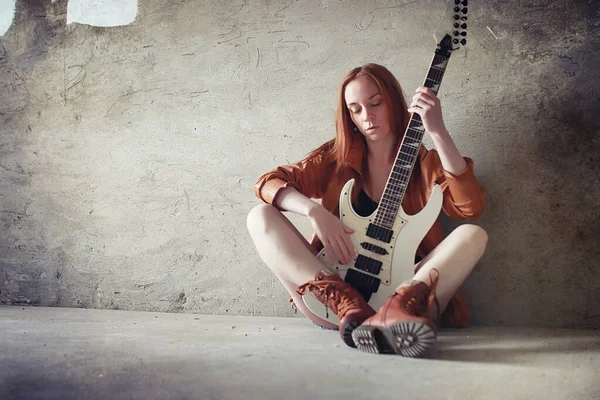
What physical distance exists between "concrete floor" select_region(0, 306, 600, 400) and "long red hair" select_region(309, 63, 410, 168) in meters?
0.65

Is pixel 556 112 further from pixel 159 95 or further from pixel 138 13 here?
pixel 138 13

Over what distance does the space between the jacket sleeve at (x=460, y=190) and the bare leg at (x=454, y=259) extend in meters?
0.08

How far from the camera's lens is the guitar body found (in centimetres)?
200

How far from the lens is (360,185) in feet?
7.33

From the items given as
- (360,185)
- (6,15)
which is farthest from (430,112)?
(6,15)

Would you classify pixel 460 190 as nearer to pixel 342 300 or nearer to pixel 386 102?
pixel 386 102

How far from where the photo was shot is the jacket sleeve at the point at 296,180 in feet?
7.06

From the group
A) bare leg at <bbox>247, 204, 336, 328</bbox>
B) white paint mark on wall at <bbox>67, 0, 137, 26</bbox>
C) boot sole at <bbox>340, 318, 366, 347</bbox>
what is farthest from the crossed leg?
white paint mark on wall at <bbox>67, 0, 137, 26</bbox>

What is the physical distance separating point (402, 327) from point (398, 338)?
0.04 metres

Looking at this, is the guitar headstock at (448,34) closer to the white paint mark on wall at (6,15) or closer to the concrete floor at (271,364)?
the concrete floor at (271,364)

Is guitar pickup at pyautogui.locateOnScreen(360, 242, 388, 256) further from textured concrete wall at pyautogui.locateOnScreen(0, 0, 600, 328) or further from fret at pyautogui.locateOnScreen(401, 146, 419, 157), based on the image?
textured concrete wall at pyautogui.locateOnScreen(0, 0, 600, 328)

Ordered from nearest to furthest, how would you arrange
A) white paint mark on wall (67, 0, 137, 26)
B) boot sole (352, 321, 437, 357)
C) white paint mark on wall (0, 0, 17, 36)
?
boot sole (352, 321, 437, 357) < white paint mark on wall (67, 0, 137, 26) < white paint mark on wall (0, 0, 17, 36)

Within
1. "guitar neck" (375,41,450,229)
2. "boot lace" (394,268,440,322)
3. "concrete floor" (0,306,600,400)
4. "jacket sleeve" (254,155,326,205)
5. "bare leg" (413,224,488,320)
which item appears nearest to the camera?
"concrete floor" (0,306,600,400)

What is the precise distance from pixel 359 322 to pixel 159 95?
1520 mm
